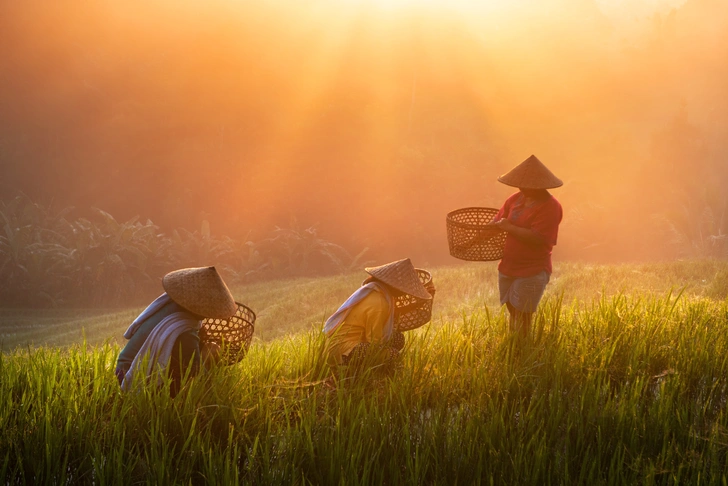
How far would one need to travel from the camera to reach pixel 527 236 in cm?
487

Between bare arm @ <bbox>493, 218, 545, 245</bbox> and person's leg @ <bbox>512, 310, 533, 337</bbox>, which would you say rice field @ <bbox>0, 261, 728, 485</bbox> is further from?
bare arm @ <bbox>493, 218, 545, 245</bbox>

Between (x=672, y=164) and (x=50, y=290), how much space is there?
37.6m

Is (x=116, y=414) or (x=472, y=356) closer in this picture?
(x=116, y=414)

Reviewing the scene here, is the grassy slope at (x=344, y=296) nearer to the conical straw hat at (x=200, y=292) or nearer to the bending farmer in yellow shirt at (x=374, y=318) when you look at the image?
the bending farmer in yellow shirt at (x=374, y=318)

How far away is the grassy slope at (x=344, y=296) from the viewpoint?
1115 centimetres

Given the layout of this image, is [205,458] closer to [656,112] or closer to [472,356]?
[472,356]

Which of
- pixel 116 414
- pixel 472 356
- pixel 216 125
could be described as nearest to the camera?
pixel 116 414

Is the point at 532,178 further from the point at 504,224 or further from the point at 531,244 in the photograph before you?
the point at 531,244

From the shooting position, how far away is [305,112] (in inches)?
1073

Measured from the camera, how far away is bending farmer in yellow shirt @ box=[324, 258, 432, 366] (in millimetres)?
4086

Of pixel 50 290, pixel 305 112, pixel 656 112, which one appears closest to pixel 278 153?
pixel 305 112

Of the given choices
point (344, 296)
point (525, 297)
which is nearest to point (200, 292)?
point (525, 297)

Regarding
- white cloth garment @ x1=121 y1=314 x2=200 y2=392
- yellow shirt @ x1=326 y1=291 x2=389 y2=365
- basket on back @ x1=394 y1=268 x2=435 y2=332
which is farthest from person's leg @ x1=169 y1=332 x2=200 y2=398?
basket on back @ x1=394 y1=268 x2=435 y2=332

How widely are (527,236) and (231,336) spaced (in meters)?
2.38
